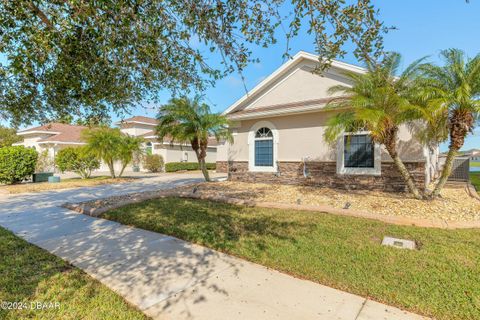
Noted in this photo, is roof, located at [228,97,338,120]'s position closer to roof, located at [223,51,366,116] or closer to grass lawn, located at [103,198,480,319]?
roof, located at [223,51,366,116]

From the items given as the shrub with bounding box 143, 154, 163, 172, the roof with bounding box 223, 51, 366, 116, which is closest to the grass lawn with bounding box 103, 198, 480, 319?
the roof with bounding box 223, 51, 366, 116

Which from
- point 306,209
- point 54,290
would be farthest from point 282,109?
point 54,290

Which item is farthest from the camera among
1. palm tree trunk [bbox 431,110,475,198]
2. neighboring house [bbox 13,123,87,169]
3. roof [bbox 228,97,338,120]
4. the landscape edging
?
neighboring house [bbox 13,123,87,169]

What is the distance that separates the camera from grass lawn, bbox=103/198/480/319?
3441 mm

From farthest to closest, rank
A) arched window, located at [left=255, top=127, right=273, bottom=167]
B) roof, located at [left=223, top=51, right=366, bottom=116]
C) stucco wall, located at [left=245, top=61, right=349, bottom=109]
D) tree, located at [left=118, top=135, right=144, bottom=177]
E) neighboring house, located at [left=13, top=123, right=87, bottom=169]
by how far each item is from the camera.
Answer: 1. neighboring house, located at [left=13, top=123, right=87, bottom=169]
2. tree, located at [left=118, top=135, right=144, bottom=177]
3. arched window, located at [left=255, top=127, right=273, bottom=167]
4. stucco wall, located at [left=245, top=61, right=349, bottom=109]
5. roof, located at [left=223, top=51, right=366, bottom=116]

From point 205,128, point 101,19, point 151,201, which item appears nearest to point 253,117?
point 205,128

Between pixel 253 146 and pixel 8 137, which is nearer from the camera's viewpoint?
pixel 253 146

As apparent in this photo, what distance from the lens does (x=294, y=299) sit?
339cm

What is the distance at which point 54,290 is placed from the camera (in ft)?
11.7

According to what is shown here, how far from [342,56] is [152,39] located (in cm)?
303

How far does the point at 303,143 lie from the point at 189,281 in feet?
32.4

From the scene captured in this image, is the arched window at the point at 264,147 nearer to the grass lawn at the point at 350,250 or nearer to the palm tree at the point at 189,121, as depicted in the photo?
the palm tree at the point at 189,121

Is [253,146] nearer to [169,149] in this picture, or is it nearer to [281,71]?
[281,71]

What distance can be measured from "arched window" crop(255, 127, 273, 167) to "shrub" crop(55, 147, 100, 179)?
1143 cm
